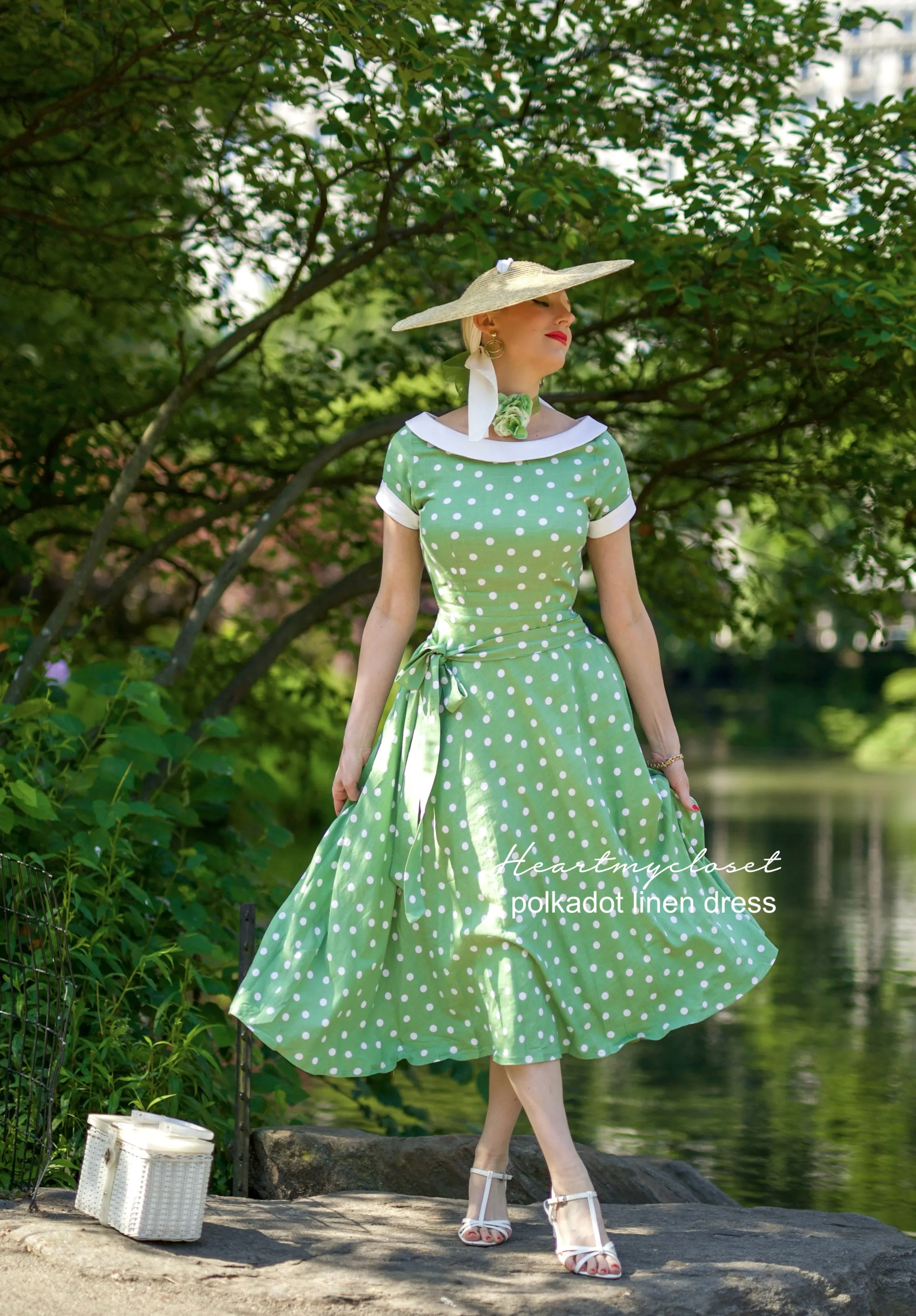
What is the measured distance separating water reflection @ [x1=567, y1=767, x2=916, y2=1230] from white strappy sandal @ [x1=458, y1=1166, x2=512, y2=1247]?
204 centimetres

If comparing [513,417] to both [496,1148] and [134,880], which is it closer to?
[496,1148]

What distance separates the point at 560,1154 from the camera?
108 inches

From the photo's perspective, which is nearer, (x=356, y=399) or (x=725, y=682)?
(x=356, y=399)

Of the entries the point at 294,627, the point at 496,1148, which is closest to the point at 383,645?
the point at 496,1148

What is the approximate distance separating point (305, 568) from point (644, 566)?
1445mm

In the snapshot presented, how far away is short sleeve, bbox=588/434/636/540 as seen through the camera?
297cm

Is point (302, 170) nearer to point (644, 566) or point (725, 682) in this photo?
point (644, 566)

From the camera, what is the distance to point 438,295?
19.0ft

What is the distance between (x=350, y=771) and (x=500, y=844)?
372mm

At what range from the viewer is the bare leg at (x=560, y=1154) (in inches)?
108

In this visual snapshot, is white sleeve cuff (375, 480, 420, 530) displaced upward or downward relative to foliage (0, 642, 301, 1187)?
upward

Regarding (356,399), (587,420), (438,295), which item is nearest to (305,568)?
(356,399)

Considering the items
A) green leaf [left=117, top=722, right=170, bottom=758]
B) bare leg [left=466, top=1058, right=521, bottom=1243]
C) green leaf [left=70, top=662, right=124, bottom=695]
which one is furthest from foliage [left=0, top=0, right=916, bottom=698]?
bare leg [left=466, top=1058, right=521, bottom=1243]

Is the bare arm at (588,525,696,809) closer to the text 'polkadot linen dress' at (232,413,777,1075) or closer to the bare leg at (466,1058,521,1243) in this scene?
the text 'polkadot linen dress' at (232,413,777,1075)
